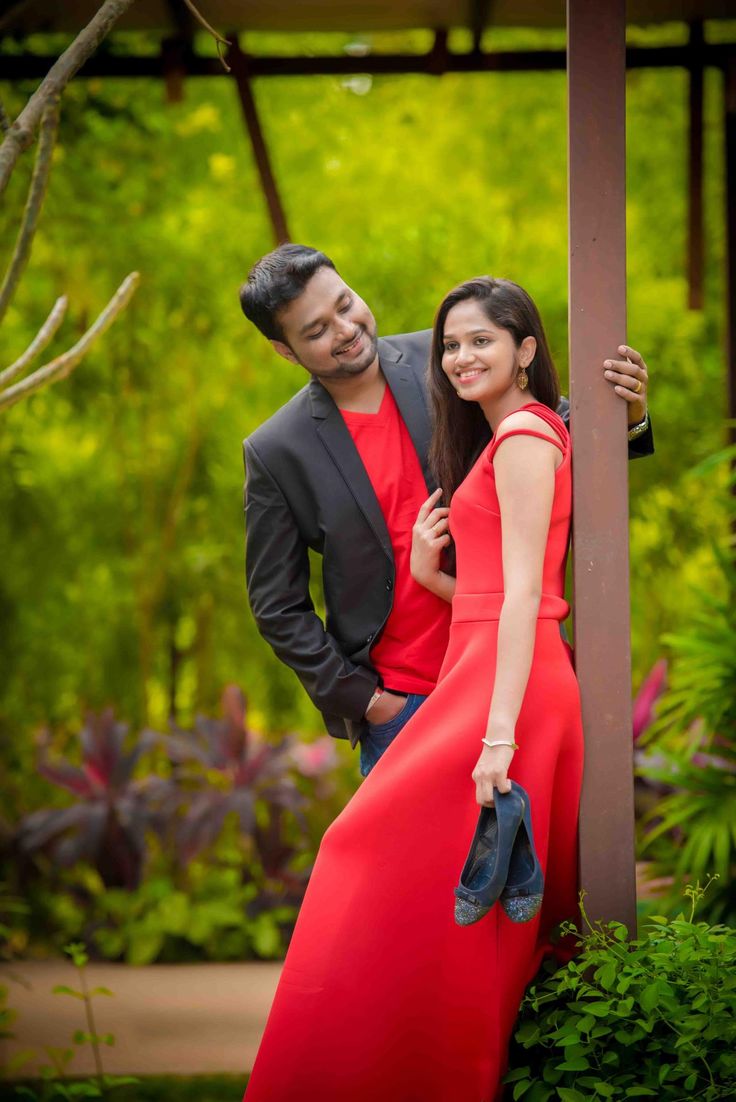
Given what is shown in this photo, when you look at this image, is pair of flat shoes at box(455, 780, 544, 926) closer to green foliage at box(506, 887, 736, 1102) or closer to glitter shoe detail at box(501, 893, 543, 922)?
glitter shoe detail at box(501, 893, 543, 922)

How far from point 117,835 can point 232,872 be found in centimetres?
49

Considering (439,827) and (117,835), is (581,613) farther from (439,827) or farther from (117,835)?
(117,835)

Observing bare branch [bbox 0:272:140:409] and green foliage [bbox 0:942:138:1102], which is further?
green foliage [bbox 0:942:138:1102]

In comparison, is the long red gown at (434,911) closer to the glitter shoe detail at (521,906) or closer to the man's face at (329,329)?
the glitter shoe detail at (521,906)

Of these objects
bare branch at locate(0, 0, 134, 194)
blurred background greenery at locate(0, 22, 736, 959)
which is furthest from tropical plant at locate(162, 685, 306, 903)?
bare branch at locate(0, 0, 134, 194)

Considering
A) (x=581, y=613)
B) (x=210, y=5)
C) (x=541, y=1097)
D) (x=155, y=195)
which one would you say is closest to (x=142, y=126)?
(x=155, y=195)

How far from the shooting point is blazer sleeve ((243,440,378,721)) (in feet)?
9.02

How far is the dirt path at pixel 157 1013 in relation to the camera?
12.4 feet

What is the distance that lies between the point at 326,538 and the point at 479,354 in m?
0.58

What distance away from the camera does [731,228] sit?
4.38 meters

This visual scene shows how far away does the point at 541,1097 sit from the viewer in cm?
228

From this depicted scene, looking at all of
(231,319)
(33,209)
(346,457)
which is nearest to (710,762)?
(346,457)

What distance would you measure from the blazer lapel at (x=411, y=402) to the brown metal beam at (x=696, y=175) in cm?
174

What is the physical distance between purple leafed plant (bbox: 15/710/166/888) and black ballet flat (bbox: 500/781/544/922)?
3125mm
